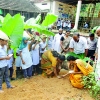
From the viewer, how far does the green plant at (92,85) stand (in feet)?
12.2

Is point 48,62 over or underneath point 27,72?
over

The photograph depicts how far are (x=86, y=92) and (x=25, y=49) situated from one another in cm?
199

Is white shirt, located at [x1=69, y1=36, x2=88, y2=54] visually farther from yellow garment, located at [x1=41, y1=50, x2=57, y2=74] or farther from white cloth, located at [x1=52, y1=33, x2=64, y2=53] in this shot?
white cloth, located at [x1=52, y1=33, x2=64, y2=53]

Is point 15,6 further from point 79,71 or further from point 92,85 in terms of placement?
point 92,85

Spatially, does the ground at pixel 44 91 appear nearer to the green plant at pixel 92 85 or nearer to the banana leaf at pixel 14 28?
the green plant at pixel 92 85

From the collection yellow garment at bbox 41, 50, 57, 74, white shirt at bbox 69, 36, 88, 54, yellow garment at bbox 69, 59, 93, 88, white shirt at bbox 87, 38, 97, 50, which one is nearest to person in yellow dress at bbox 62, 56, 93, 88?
yellow garment at bbox 69, 59, 93, 88

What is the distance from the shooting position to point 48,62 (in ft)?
17.0

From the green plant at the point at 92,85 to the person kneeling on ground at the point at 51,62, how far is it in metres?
0.93

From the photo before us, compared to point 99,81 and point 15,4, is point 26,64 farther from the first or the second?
point 15,4

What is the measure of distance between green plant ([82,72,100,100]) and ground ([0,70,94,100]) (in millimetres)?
126

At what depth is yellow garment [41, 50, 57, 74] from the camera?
4985mm

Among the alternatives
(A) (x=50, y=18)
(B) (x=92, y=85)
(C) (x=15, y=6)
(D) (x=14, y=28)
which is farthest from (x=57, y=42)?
(C) (x=15, y=6)

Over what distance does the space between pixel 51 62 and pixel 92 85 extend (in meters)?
1.48

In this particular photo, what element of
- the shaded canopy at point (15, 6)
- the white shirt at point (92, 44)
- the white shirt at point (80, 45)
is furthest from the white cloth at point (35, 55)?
the shaded canopy at point (15, 6)
